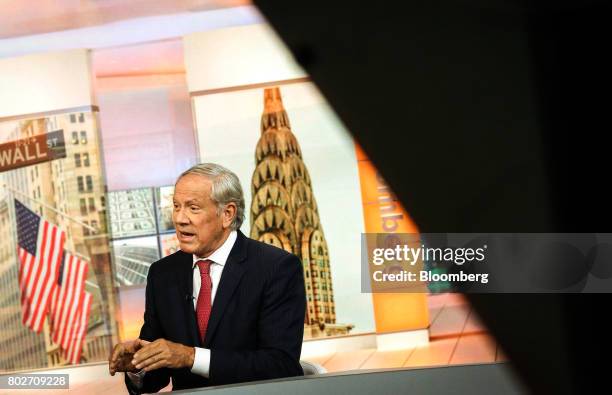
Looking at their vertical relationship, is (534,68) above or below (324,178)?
above

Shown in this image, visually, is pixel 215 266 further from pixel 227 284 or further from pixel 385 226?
pixel 385 226

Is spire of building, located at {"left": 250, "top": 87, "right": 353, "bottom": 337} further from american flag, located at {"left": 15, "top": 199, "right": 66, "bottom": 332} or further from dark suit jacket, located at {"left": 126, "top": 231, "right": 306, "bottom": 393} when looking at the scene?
dark suit jacket, located at {"left": 126, "top": 231, "right": 306, "bottom": 393}

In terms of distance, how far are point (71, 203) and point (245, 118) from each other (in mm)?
1085

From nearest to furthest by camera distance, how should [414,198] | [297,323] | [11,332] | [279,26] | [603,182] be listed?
1. [297,323]
2. [603,182]
3. [414,198]
4. [279,26]
5. [11,332]

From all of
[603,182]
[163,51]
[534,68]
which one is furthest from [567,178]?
[163,51]

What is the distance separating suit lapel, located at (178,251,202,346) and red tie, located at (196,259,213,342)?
0.02 m

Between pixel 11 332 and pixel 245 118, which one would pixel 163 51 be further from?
pixel 11 332

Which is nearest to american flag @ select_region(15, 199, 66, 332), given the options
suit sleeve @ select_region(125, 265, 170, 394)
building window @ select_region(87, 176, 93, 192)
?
building window @ select_region(87, 176, 93, 192)

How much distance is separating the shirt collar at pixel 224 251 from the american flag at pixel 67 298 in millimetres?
3079

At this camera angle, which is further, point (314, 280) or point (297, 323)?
point (314, 280)

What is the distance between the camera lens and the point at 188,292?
2.07m

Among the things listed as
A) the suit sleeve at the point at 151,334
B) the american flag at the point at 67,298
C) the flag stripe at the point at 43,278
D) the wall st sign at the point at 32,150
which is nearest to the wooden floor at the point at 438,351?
the american flag at the point at 67,298

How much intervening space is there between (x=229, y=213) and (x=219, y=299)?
0.20m

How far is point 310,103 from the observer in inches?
189
